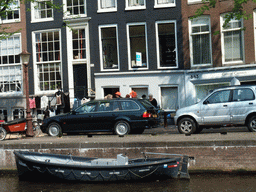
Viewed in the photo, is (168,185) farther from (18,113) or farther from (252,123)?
(18,113)

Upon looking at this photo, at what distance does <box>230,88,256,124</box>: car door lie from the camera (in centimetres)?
1602

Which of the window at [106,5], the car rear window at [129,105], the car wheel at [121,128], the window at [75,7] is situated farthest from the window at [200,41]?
the car wheel at [121,128]

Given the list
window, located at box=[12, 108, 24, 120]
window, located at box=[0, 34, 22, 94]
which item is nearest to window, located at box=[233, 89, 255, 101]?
window, located at box=[12, 108, 24, 120]

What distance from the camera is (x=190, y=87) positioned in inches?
997

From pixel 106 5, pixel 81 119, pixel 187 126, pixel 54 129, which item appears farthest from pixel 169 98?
pixel 187 126

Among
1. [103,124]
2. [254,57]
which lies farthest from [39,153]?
[254,57]

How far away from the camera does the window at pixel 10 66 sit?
93.4ft

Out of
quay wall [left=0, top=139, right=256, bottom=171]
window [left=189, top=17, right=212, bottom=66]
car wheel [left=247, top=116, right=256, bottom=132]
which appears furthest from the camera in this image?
window [left=189, top=17, right=212, bottom=66]

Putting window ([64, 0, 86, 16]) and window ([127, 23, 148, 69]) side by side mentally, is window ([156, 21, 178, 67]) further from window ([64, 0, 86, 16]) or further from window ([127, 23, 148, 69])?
window ([64, 0, 86, 16])

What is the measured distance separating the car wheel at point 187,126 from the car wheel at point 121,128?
7.61 ft

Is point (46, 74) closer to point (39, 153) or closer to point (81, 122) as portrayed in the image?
point (81, 122)

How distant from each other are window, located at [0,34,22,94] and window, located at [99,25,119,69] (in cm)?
553

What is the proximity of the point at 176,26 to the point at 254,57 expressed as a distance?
477cm

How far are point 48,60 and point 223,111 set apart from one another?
14645 millimetres
